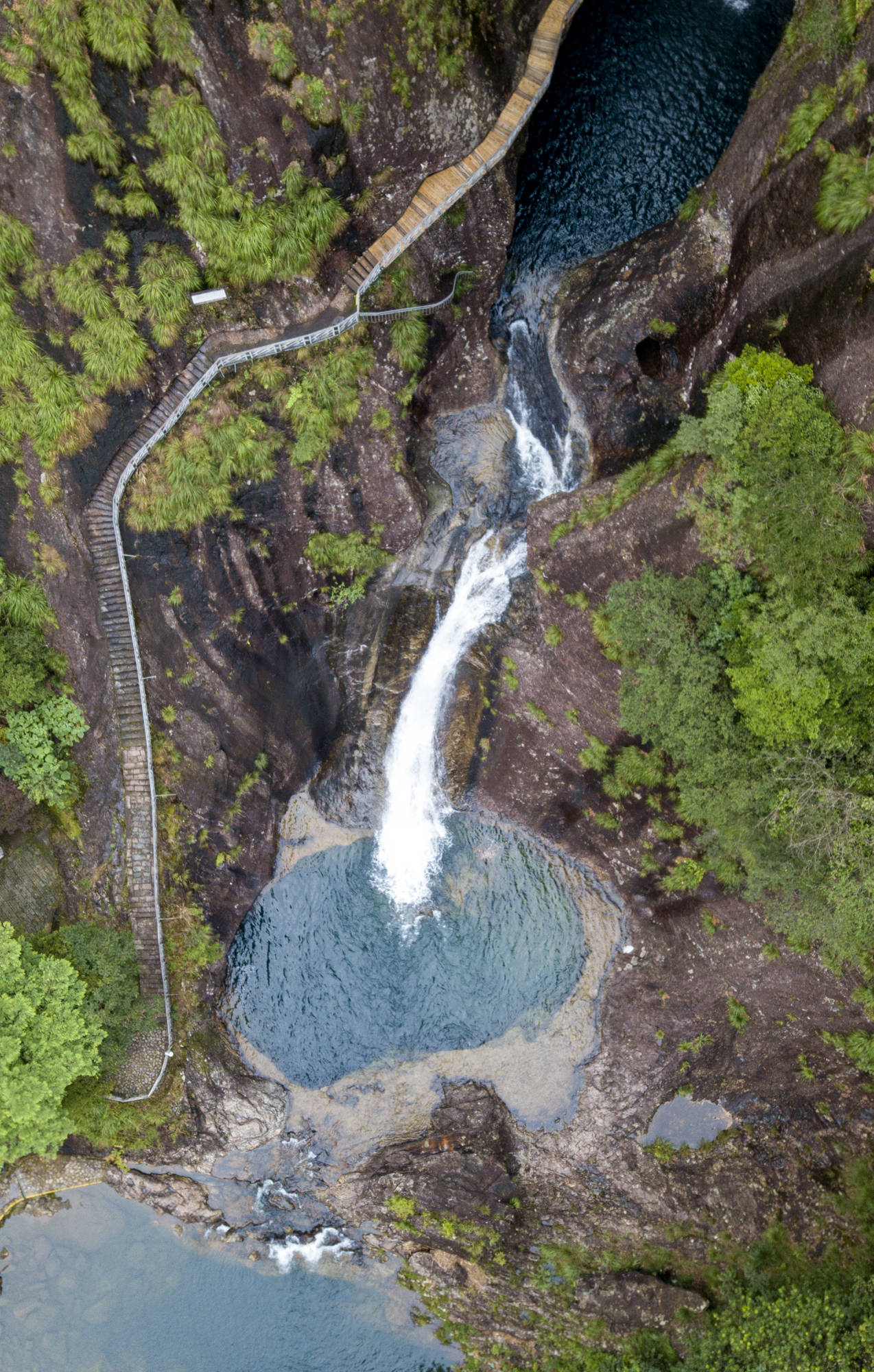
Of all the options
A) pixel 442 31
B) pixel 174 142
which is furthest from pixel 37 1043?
pixel 442 31

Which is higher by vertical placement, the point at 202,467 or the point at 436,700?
the point at 202,467

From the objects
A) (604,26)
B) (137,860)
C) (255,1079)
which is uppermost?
(604,26)

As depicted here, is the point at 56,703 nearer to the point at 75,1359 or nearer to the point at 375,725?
the point at 375,725

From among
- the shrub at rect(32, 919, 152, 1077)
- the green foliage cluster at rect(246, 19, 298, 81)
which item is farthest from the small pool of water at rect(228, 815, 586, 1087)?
the green foliage cluster at rect(246, 19, 298, 81)

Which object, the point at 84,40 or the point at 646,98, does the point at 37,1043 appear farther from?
the point at 646,98

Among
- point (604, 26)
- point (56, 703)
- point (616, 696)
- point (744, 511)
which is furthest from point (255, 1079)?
point (604, 26)
